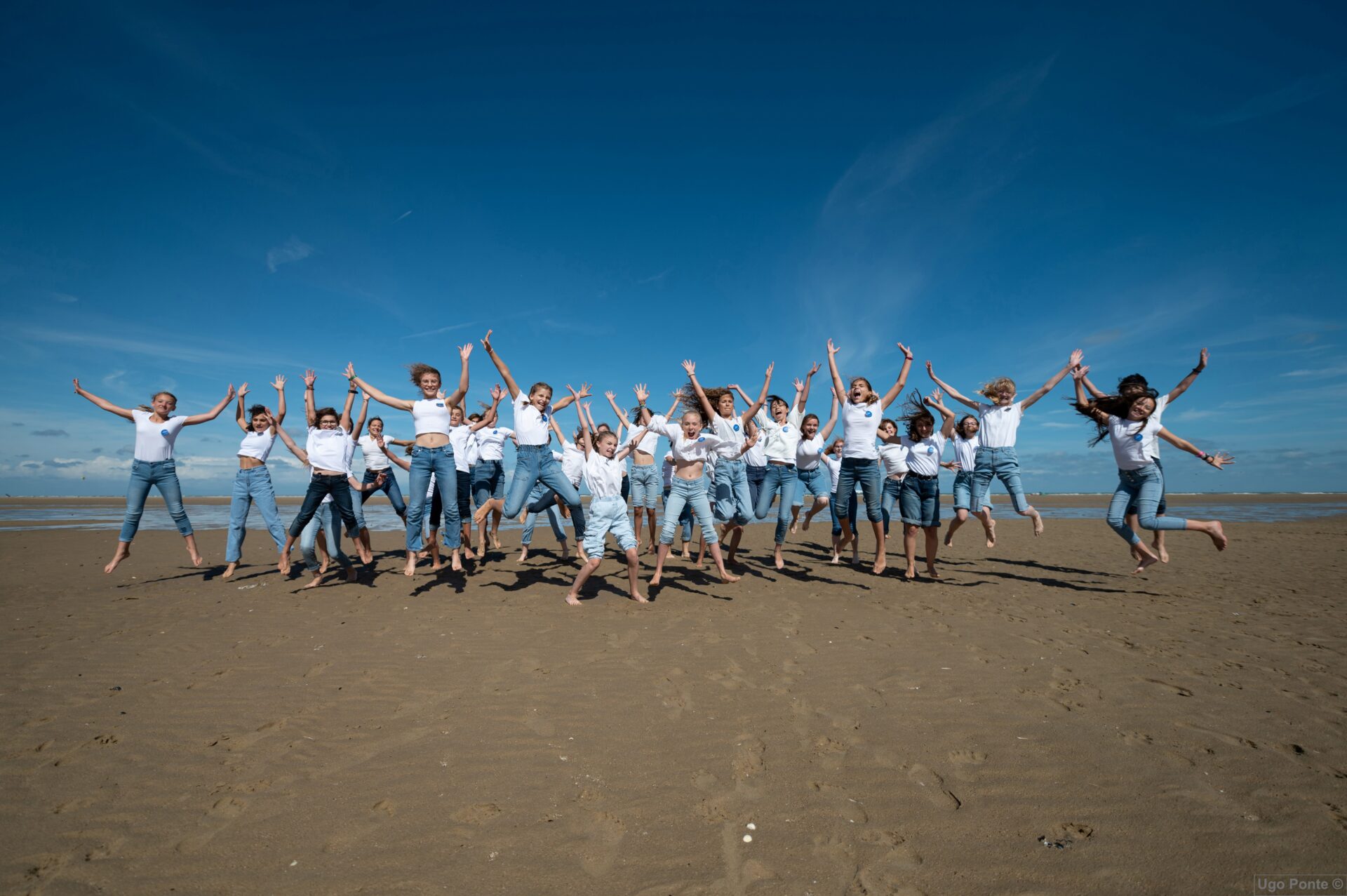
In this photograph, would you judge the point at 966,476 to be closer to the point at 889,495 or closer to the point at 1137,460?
the point at 889,495

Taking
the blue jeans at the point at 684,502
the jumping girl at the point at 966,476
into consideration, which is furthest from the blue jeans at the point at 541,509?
the jumping girl at the point at 966,476

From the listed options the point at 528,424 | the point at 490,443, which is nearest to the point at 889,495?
the point at 528,424

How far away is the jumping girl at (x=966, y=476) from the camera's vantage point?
9.27 meters

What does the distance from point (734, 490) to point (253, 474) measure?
7.03m

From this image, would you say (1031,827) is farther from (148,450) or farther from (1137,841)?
(148,450)

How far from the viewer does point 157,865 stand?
224 cm

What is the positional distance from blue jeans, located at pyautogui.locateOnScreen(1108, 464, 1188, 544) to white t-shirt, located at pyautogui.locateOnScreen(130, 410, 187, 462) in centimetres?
1230

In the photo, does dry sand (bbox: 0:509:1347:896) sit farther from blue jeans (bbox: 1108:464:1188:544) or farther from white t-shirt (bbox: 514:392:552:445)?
white t-shirt (bbox: 514:392:552:445)

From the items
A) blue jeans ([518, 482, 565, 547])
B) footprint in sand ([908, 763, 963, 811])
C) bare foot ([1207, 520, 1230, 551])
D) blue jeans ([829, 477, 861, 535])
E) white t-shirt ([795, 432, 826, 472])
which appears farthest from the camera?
white t-shirt ([795, 432, 826, 472])

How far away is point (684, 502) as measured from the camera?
24.1 ft

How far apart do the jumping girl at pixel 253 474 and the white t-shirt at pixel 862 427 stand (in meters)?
8.00

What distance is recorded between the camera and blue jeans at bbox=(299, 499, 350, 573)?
7.81 metres

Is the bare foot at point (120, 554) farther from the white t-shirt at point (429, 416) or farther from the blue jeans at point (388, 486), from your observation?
the white t-shirt at point (429, 416)

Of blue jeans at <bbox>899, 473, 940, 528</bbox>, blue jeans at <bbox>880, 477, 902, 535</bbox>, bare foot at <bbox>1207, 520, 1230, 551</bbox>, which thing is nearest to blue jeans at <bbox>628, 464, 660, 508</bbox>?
blue jeans at <bbox>880, 477, 902, 535</bbox>
